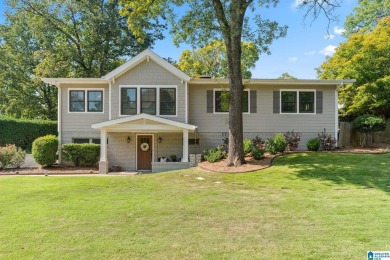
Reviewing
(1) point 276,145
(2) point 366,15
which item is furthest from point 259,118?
(2) point 366,15

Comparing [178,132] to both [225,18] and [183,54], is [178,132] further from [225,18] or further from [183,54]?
[183,54]

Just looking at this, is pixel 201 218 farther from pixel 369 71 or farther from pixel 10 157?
pixel 369 71

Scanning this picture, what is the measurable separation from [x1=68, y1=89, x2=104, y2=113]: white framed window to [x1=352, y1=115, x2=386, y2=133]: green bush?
46.1ft

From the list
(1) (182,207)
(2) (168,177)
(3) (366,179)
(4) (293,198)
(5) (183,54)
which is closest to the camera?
(1) (182,207)

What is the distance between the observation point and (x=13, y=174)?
13734 millimetres

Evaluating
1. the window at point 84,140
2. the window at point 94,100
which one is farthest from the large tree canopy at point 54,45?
the window at point 84,140

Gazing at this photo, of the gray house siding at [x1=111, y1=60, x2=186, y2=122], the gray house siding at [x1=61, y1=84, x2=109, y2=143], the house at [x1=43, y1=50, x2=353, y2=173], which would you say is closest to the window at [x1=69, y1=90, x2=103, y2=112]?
the house at [x1=43, y1=50, x2=353, y2=173]

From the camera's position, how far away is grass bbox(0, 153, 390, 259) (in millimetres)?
4555

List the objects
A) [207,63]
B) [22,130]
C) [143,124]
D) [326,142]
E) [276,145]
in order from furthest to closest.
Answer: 1. [207,63]
2. [22,130]
3. [326,142]
4. [143,124]
5. [276,145]

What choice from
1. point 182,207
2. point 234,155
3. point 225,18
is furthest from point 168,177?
point 225,18

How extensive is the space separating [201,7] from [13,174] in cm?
1148

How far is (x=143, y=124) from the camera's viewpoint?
15.1 metres

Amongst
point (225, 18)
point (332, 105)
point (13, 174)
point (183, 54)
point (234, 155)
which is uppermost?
point (183, 54)

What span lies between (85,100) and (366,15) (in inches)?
1002
